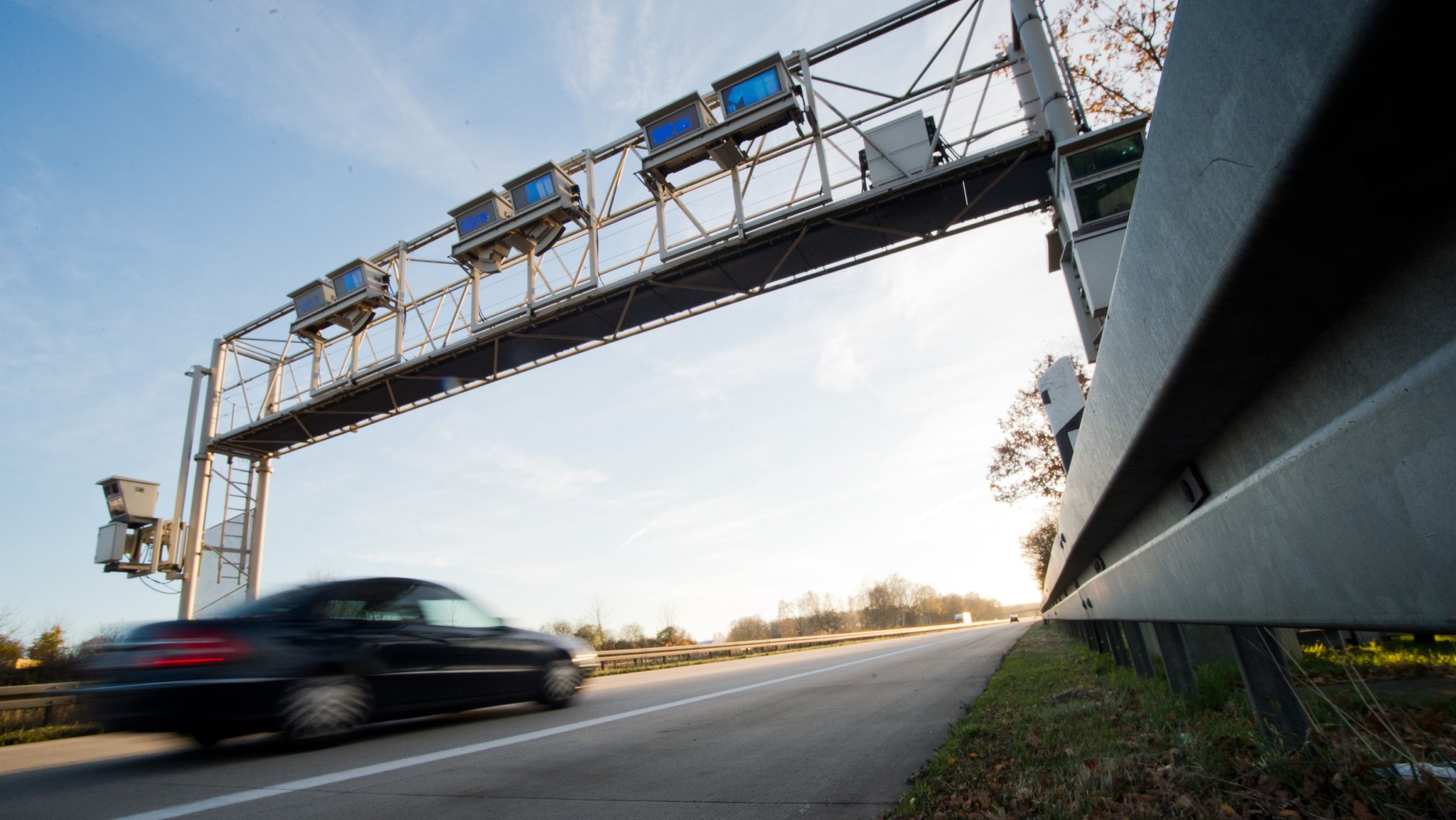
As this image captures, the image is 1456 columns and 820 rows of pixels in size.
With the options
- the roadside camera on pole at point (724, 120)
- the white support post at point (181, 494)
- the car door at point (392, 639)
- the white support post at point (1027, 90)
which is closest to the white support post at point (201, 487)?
the white support post at point (181, 494)

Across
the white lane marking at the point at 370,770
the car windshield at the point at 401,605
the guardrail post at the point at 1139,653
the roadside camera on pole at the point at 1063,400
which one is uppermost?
the roadside camera on pole at the point at 1063,400

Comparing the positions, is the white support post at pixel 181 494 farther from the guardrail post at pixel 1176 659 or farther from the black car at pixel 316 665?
the guardrail post at pixel 1176 659

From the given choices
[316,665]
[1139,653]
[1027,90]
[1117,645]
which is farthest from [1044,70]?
[316,665]

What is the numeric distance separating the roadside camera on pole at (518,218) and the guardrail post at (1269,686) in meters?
18.5

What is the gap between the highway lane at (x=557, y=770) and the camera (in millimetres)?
3166

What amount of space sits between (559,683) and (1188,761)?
613cm

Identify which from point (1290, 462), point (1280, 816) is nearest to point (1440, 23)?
point (1290, 462)

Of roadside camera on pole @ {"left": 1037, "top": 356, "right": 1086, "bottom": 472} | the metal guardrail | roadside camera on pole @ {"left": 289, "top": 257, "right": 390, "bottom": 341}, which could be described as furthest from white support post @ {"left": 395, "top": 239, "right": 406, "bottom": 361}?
roadside camera on pole @ {"left": 1037, "top": 356, "right": 1086, "bottom": 472}

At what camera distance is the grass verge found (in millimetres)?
1712

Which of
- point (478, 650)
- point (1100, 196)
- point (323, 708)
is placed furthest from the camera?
point (1100, 196)

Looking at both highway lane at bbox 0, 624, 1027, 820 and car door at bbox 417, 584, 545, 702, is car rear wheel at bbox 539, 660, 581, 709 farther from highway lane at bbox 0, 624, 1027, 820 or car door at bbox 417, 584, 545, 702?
highway lane at bbox 0, 624, 1027, 820

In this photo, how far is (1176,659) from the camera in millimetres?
3670

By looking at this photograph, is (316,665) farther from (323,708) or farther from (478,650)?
(478,650)

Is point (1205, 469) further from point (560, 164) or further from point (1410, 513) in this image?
point (560, 164)
